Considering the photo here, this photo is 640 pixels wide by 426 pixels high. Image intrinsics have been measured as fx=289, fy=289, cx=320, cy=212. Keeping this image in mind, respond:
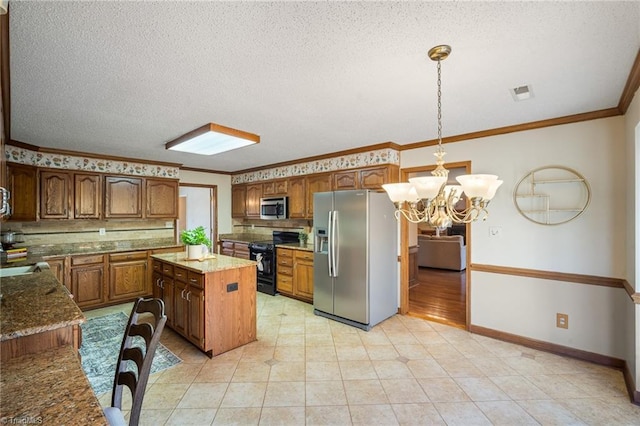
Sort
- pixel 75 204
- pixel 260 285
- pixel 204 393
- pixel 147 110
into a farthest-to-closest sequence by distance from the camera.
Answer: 1. pixel 260 285
2. pixel 75 204
3. pixel 147 110
4. pixel 204 393

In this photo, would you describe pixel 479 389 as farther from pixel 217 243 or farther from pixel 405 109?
pixel 217 243

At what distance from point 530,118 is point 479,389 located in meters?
2.52

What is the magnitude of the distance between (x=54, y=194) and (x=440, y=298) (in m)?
6.00

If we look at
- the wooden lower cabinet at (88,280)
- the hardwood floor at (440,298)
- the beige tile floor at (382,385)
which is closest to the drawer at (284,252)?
the beige tile floor at (382,385)

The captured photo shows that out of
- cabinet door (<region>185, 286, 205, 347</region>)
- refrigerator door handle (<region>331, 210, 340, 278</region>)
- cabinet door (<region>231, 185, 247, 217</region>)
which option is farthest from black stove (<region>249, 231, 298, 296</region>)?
cabinet door (<region>185, 286, 205, 347</region>)

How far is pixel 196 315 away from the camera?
9.42 ft

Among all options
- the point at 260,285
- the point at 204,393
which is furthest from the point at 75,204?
the point at 204,393

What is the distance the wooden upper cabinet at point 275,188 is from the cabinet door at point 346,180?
1.16 metres

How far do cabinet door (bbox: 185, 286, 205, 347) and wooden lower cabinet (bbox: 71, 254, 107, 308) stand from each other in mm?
2156

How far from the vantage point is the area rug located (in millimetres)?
2449

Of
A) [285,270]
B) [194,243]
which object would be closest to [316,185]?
[285,270]

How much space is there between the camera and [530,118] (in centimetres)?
283

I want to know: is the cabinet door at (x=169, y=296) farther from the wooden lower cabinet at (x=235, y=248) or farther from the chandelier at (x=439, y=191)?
the chandelier at (x=439, y=191)

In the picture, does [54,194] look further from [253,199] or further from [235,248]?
[253,199]
